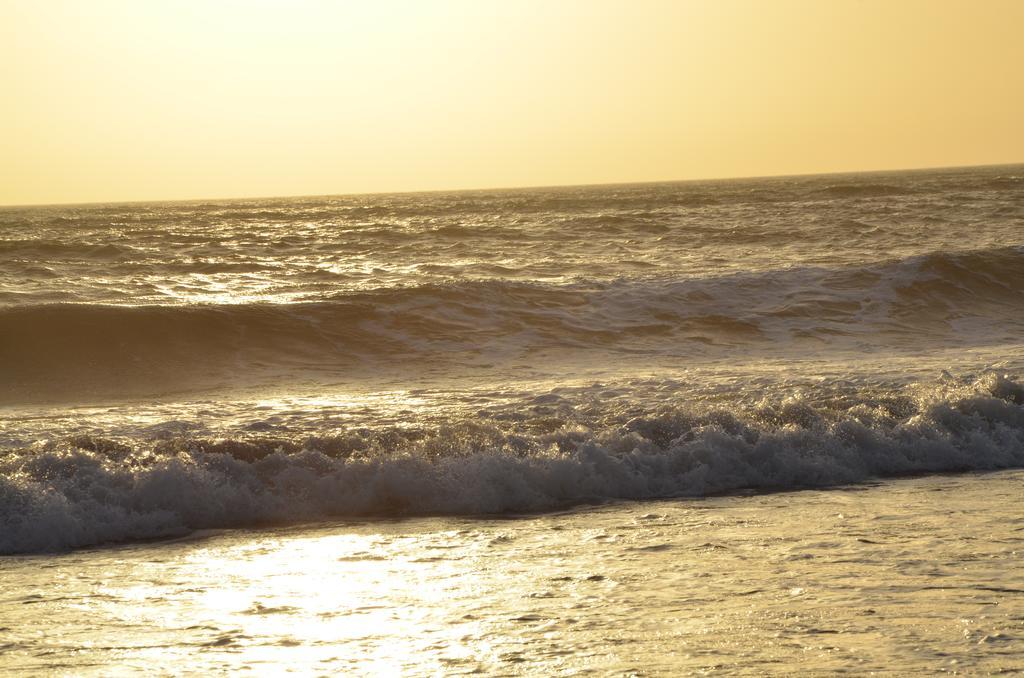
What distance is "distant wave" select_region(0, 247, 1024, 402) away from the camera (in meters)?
13.3

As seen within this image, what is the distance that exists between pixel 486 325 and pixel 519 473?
281 inches

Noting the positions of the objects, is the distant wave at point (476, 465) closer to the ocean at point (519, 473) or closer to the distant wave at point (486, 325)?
the ocean at point (519, 473)

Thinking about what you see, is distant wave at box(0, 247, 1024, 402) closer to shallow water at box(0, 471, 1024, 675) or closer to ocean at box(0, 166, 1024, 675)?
ocean at box(0, 166, 1024, 675)

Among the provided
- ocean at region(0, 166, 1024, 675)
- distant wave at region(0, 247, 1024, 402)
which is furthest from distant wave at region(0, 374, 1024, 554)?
distant wave at region(0, 247, 1024, 402)

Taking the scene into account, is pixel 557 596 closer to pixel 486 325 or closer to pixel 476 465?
pixel 476 465

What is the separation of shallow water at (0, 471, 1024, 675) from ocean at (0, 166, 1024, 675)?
23 millimetres

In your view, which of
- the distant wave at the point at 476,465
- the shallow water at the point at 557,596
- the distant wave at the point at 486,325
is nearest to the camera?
the shallow water at the point at 557,596

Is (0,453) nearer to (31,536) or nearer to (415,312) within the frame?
(31,536)

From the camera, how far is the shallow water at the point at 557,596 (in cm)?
446

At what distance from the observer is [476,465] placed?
25.9 feet

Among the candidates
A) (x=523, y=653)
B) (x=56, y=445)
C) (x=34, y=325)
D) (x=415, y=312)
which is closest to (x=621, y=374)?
(x=415, y=312)

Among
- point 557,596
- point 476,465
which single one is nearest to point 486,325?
point 476,465

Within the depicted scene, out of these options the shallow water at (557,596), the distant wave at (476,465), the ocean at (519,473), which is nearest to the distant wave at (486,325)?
the ocean at (519,473)

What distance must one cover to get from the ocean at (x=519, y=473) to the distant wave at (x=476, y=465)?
0.09 ft
